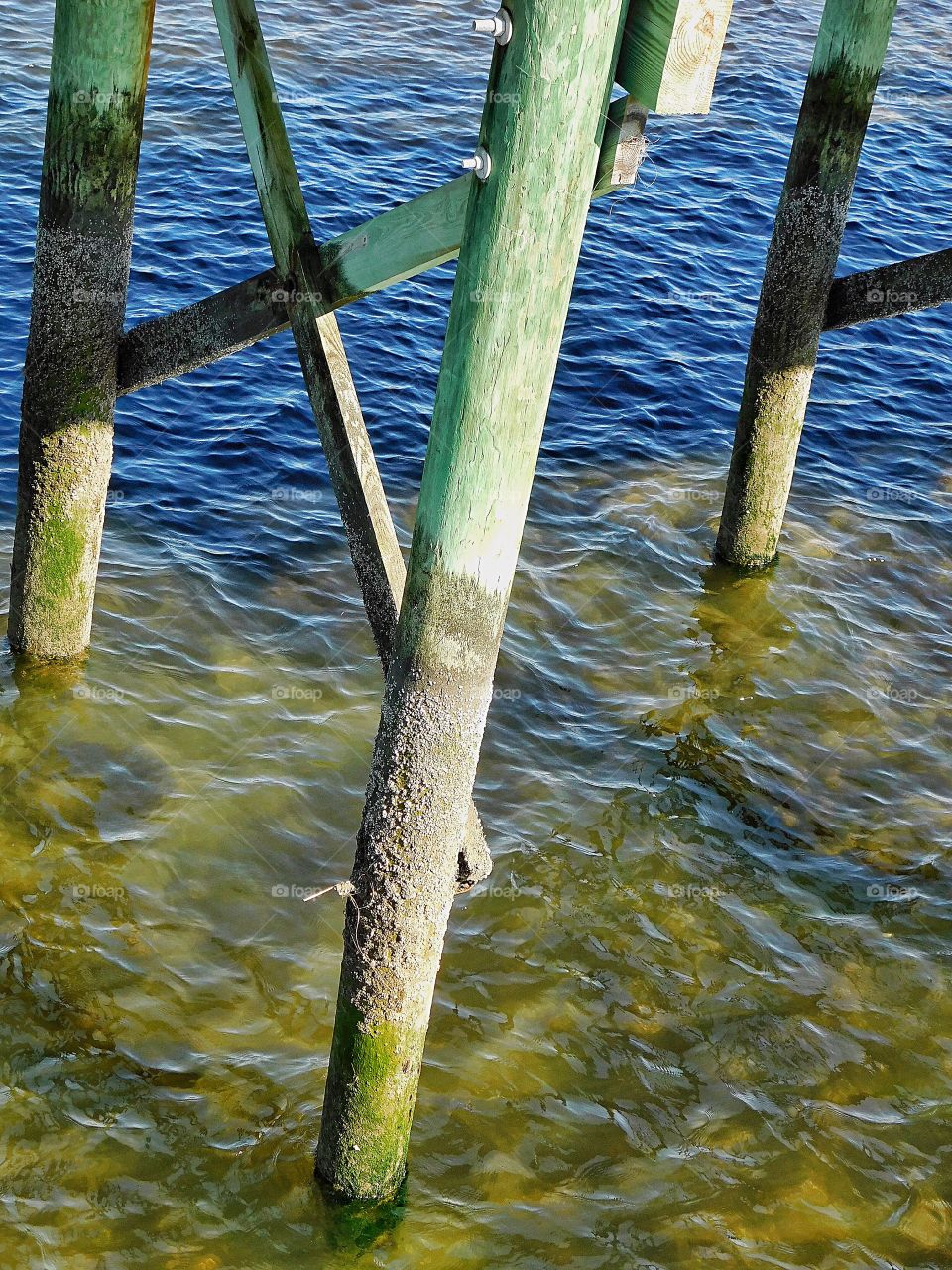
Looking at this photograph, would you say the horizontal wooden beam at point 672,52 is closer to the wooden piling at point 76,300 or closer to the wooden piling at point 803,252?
the wooden piling at point 76,300

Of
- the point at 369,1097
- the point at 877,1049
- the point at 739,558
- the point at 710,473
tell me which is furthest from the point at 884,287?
the point at 369,1097

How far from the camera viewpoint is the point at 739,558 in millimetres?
7359

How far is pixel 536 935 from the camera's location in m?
5.14

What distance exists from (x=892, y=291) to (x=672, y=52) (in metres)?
3.67

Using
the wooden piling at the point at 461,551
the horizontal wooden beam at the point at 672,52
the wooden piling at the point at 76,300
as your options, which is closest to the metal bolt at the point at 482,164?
the wooden piling at the point at 461,551

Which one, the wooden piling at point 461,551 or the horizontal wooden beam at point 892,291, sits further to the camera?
the horizontal wooden beam at point 892,291

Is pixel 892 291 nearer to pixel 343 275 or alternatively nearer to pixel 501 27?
pixel 343 275

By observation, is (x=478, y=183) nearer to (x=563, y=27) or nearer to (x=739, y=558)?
(x=563, y=27)

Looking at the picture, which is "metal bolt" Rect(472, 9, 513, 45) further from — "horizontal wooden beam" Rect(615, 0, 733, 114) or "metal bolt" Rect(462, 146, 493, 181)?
"horizontal wooden beam" Rect(615, 0, 733, 114)

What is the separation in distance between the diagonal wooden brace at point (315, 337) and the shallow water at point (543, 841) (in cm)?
155

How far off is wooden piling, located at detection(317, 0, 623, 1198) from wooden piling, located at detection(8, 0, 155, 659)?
2397 mm

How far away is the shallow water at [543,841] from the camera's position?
4172mm

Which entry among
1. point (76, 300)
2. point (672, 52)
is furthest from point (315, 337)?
point (672, 52)

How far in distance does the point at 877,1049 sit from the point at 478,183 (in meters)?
3.38
